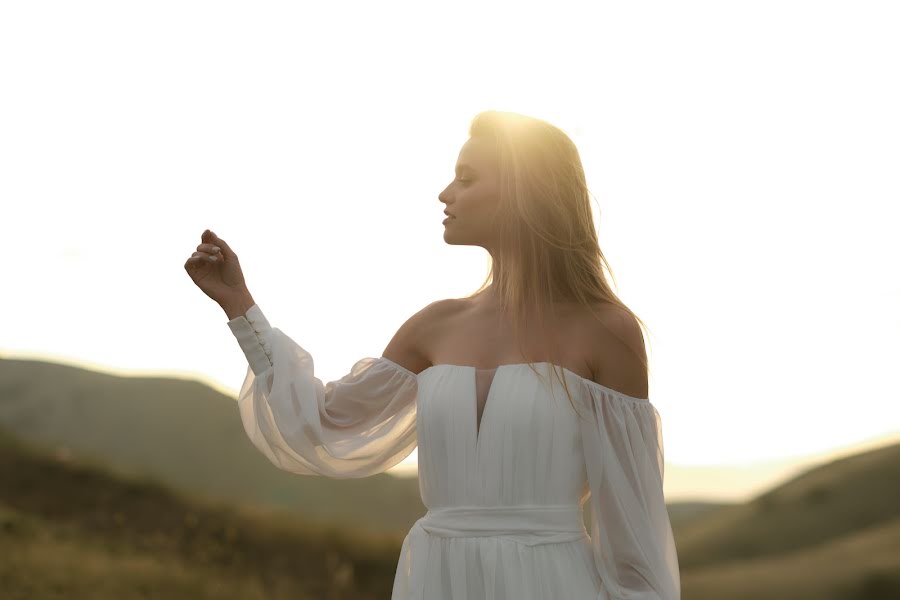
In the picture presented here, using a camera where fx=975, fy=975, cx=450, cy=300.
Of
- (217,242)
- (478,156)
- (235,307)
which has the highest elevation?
(478,156)

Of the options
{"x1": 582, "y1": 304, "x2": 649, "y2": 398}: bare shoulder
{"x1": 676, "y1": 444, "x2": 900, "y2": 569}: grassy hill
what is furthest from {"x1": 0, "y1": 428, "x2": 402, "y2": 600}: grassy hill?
{"x1": 582, "y1": 304, "x2": 649, "y2": 398}: bare shoulder

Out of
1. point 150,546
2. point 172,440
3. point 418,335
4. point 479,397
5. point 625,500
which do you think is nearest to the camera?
point 625,500

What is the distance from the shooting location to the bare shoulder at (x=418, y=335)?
11.9 feet

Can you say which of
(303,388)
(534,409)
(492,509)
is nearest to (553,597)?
(492,509)

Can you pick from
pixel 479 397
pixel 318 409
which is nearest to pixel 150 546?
pixel 318 409

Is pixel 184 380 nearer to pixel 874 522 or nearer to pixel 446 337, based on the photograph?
pixel 874 522

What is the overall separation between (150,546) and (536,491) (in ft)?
23.1

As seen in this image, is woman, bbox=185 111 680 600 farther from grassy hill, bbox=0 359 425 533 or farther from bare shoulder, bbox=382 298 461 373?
grassy hill, bbox=0 359 425 533

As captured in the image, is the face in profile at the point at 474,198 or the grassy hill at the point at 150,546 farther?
the grassy hill at the point at 150,546

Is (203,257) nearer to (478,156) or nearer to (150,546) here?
(478,156)

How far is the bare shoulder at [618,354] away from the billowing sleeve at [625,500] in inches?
1.8

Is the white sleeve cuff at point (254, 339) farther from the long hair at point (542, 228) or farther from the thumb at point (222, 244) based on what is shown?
the long hair at point (542, 228)

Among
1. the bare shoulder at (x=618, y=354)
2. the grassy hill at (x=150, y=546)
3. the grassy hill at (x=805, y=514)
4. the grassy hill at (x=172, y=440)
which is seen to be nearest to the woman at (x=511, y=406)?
the bare shoulder at (x=618, y=354)

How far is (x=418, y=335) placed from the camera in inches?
143
